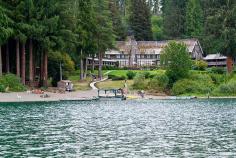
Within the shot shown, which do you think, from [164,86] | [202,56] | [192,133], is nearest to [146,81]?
[164,86]

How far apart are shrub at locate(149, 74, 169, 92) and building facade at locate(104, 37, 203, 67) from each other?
45.0 meters

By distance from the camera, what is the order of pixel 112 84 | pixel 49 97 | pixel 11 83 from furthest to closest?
pixel 112 84, pixel 11 83, pixel 49 97

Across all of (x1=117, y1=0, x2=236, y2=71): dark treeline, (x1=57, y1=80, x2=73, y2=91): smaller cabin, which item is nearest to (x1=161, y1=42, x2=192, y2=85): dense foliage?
(x1=117, y1=0, x2=236, y2=71): dark treeline

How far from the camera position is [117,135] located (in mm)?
34812

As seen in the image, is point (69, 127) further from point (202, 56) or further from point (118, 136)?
point (202, 56)

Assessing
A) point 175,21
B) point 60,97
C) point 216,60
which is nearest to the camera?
point 60,97

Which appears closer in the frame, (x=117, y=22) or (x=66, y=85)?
(x=66, y=85)

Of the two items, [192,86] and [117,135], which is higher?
[192,86]

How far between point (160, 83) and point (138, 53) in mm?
49566

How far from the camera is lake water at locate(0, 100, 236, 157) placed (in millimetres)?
27969

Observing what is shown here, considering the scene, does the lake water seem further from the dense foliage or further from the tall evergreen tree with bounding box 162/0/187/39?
the tall evergreen tree with bounding box 162/0/187/39

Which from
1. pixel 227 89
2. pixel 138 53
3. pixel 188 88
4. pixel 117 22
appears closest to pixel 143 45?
pixel 138 53

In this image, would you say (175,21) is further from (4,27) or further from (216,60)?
(4,27)

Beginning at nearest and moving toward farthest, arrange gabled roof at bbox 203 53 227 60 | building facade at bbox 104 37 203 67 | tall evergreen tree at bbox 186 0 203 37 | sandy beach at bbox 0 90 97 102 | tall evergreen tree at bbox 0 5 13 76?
1. sandy beach at bbox 0 90 97 102
2. tall evergreen tree at bbox 0 5 13 76
3. gabled roof at bbox 203 53 227 60
4. tall evergreen tree at bbox 186 0 203 37
5. building facade at bbox 104 37 203 67
